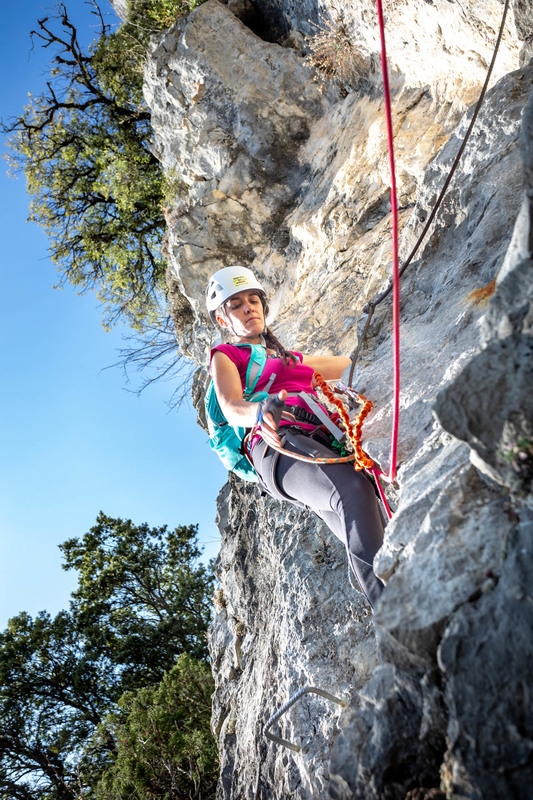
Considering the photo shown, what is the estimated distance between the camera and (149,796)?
20.0ft

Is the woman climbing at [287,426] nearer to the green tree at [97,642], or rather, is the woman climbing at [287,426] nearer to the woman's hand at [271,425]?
the woman's hand at [271,425]

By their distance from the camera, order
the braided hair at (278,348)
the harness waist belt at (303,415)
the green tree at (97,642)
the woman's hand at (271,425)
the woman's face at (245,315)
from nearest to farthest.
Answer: the woman's hand at (271,425)
the harness waist belt at (303,415)
the braided hair at (278,348)
the woman's face at (245,315)
the green tree at (97,642)

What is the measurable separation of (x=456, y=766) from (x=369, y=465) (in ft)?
4.36

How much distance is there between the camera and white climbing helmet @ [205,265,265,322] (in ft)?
12.1

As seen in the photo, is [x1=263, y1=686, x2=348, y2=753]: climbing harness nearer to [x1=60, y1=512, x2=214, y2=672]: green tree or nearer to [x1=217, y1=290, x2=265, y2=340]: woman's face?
[x1=217, y1=290, x2=265, y2=340]: woman's face

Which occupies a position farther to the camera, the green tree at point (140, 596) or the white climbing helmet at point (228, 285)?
the green tree at point (140, 596)

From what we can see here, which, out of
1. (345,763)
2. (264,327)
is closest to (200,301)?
(264,327)

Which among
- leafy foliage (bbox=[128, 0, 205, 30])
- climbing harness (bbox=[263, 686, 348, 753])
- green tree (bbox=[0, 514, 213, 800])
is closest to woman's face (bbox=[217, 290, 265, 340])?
climbing harness (bbox=[263, 686, 348, 753])

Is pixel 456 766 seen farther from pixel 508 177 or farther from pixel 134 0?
pixel 134 0

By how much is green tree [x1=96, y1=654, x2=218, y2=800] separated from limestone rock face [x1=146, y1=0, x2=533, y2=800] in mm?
1944

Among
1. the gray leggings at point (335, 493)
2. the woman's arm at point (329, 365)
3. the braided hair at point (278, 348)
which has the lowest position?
the gray leggings at point (335, 493)

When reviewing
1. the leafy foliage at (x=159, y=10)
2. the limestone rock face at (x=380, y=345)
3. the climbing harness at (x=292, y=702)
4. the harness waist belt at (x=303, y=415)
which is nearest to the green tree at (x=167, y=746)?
the limestone rock face at (x=380, y=345)

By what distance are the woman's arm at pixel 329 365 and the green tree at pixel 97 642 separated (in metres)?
8.52

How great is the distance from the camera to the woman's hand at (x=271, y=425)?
2594 mm
